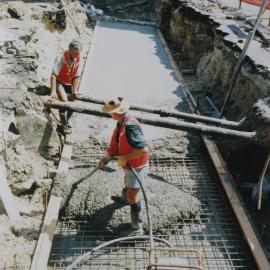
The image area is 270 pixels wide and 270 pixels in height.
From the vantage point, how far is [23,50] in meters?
7.43

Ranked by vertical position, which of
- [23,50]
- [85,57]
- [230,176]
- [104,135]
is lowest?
[85,57]

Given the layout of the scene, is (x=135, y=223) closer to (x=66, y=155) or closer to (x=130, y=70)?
(x=66, y=155)

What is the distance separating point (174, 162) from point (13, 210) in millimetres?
3011

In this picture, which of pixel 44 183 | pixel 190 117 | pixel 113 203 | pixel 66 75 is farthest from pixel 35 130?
pixel 190 117

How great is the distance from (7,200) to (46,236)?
68 centimetres

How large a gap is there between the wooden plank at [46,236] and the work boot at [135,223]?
3.20 ft

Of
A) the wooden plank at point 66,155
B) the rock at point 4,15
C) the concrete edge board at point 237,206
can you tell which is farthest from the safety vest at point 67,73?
the rock at point 4,15

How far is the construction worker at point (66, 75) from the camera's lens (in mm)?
6237

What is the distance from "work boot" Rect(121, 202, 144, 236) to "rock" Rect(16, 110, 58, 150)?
227 centimetres

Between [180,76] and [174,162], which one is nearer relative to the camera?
[174,162]

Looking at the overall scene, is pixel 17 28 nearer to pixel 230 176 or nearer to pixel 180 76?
pixel 180 76

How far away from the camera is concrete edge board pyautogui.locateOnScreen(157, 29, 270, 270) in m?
4.57

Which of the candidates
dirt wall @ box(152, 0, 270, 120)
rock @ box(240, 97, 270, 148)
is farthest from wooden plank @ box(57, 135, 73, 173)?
dirt wall @ box(152, 0, 270, 120)

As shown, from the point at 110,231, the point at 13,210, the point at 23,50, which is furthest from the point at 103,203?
the point at 23,50
